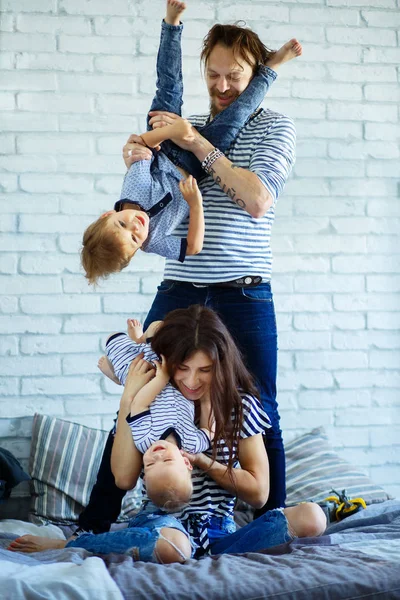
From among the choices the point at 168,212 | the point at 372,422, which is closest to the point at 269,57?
the point at 168,212

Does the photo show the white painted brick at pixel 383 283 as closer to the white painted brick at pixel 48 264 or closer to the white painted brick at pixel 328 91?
the white painted brick at pixel 328 91

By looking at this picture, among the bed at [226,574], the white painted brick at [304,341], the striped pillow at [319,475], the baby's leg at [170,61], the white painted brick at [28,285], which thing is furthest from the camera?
the white painted brick at [304,341]

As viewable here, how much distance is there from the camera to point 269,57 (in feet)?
7.13

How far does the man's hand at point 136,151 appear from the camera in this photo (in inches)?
79.5

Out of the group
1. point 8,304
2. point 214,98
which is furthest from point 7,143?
point 214,98

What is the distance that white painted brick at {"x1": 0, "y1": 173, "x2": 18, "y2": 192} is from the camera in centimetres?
308

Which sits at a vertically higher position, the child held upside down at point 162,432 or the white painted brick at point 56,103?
the white painted brick at point 56,103

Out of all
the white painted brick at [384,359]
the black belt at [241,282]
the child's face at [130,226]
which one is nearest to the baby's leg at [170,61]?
the child's face at [130,226]

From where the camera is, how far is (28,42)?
10.1 feet

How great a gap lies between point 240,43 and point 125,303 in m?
1.30

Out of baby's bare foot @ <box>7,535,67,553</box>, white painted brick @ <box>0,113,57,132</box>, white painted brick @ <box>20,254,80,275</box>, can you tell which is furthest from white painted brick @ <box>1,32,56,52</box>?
baby's bare foot @ <box>7,535,67,553</box>

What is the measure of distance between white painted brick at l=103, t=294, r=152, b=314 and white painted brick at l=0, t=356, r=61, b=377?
282 mm

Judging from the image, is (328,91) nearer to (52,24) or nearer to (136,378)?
(52,24)

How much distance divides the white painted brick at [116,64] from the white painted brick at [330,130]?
2.26 feet
